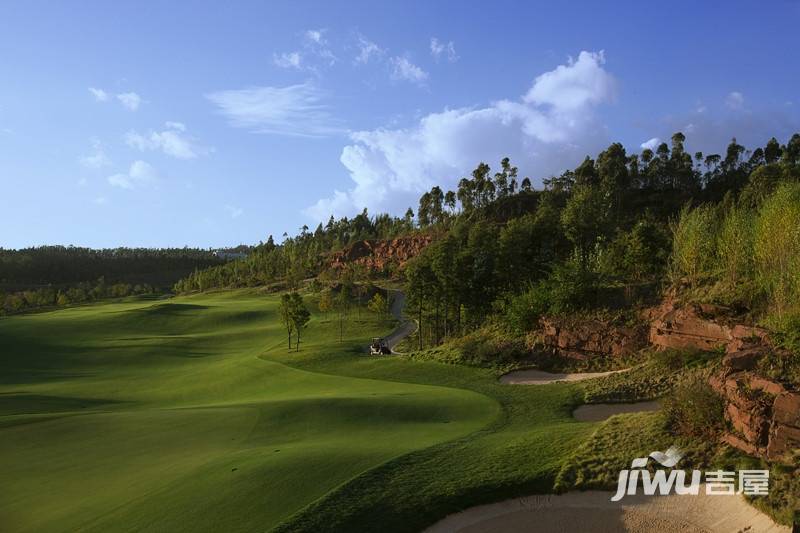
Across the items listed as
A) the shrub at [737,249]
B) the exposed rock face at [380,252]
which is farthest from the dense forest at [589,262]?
the exposed rock face at [380,252]

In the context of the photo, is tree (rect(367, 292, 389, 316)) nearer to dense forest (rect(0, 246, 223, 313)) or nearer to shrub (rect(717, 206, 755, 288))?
shrub (rect(717, 206, 755, 288))

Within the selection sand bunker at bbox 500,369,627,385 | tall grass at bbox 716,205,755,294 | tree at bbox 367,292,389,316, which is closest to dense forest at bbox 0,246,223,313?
tree at bbox 367,292,389,316

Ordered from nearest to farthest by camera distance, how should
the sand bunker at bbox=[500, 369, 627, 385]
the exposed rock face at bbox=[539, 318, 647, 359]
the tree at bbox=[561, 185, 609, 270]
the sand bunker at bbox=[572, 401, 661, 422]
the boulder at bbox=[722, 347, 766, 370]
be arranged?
1. the boulder at bbox=[722, 347, 766, 370]
2. the sand bunker at bbox=[572, 401, 661, 422]
3. the sand bunker at bbox=[500, 369, 627, 385]
4. the exposed rock face at bbox=[539, 318, 647, 359]
5. the tree at bbox=[561, 185, 609, 270]

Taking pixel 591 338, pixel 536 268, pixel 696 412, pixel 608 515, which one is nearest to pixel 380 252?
pixel 536 268

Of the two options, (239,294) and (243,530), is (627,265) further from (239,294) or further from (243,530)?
(239,294)

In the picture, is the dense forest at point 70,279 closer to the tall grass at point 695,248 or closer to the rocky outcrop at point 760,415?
the tall grass at point 695,248

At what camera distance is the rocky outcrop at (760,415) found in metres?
12.9

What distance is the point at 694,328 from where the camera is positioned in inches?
1001

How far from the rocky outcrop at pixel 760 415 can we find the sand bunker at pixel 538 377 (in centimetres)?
1344

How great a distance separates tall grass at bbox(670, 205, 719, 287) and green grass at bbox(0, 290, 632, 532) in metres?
10.3

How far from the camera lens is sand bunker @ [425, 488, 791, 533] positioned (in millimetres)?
11953

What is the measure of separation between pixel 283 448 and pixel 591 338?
68.5 ft

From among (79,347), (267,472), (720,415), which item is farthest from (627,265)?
(79,347)

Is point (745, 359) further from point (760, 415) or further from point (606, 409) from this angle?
point (606, 409)
